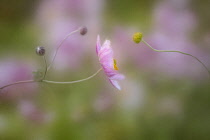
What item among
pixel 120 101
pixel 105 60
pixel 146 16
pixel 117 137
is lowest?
pixel 117 137

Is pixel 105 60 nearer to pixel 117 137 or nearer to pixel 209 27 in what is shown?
pixel 117 137

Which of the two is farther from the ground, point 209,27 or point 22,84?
point 209,27

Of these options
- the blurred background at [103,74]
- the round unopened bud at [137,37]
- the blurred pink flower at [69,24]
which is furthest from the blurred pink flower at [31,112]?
the round unopened bud at [137,37]

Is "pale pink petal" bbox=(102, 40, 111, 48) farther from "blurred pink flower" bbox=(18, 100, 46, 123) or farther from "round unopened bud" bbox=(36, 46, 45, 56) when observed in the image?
"blurred pink flower" bbox=(18, 100, 46, 123)

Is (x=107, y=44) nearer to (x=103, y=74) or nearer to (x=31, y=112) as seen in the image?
(x=103, y=74)

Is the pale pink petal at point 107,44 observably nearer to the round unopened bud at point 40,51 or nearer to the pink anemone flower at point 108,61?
the pink anemone flower at point 108,61

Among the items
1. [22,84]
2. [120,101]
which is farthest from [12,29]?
[120,101]
